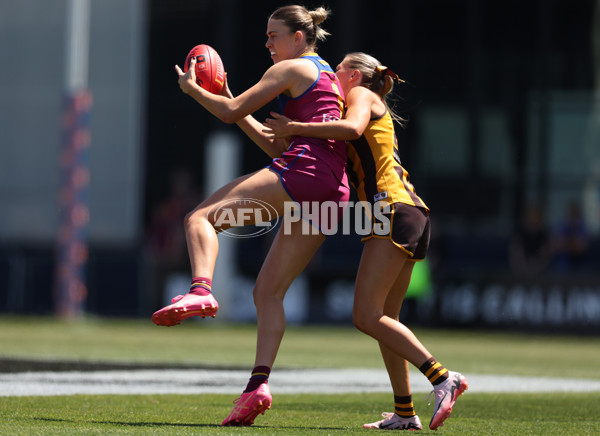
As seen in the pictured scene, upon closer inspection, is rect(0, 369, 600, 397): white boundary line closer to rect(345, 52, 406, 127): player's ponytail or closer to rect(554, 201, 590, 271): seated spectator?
rect(345, 52, 406, 127): player's ponytail

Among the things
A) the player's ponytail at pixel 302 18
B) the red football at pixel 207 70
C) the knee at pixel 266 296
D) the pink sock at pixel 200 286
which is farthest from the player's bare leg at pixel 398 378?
the red football at pixel 207 70

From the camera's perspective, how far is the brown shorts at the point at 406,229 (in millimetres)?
6594

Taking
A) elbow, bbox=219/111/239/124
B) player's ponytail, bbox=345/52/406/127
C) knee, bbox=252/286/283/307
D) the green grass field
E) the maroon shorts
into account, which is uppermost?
player's ponytail, bbox=345/52/406/127

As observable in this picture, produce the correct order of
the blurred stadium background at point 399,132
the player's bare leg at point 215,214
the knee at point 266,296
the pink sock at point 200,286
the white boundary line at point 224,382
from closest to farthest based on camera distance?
the pink sock at point 200,286, the player's bare leg at point 215,214, the knee at point 266,296, the white boundary line at point 224,382, the blurred stadium background at point 399,132

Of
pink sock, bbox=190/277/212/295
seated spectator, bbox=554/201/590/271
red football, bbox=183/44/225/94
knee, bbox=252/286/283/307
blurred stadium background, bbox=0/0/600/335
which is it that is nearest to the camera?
pink sock, bbox=190/277/212/295

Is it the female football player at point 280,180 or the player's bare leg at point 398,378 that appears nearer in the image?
the female football player at point 280,180

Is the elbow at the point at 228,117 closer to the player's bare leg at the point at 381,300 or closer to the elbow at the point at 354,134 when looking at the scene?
the elbow at the point at 354,134

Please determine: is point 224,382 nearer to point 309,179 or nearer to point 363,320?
point 363,320

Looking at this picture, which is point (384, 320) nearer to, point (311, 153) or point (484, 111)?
point (311, 153)

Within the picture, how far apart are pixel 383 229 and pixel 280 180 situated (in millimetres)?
628

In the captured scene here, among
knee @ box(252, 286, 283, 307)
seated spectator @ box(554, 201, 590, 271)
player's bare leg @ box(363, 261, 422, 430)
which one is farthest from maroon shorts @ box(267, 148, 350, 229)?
seated spectator @ box(554, 201, 590, 271)

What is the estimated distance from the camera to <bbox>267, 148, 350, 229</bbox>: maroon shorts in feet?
21.3

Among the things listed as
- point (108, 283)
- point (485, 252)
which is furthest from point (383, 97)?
point (485, 252)

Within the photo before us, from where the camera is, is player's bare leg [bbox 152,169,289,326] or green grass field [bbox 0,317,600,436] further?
green grass field [bbox 0,317,600,436]
